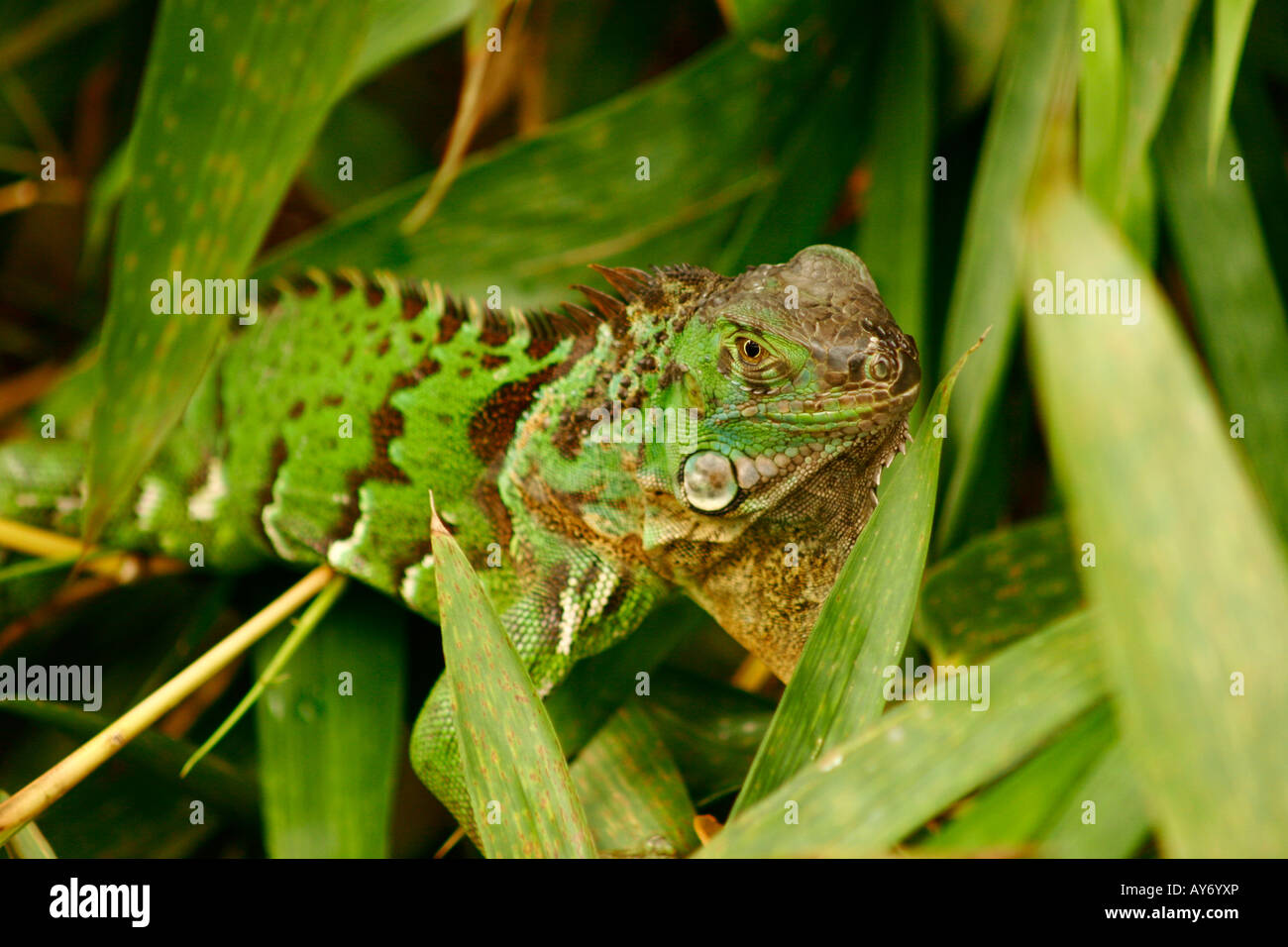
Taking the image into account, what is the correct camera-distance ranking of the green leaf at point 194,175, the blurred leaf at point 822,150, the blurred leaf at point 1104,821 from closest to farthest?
1. the blurred leaf at point 1104,821
2. the green leaf at point 194,175
3. the blurred leaf at point 822,150

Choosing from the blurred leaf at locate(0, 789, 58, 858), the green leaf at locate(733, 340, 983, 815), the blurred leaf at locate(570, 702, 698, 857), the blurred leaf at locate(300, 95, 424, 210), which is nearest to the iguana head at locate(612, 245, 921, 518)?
the green leaf at locate(733, 340, 983, 815)

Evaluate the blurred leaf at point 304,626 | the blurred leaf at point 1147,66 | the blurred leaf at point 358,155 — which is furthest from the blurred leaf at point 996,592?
the blurred leaf at point 358,155

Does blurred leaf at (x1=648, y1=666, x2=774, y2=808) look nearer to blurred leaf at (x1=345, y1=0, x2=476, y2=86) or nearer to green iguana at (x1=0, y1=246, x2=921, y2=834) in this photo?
green iguana at (x1=0, y1=246, x2=921, y2=834)

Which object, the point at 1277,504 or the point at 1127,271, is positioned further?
the point at 1277,504

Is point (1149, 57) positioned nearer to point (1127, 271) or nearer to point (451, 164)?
point (1127, 271)

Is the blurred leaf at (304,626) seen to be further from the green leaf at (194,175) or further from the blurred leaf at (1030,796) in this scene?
the blurred leaf at (1030,796)
